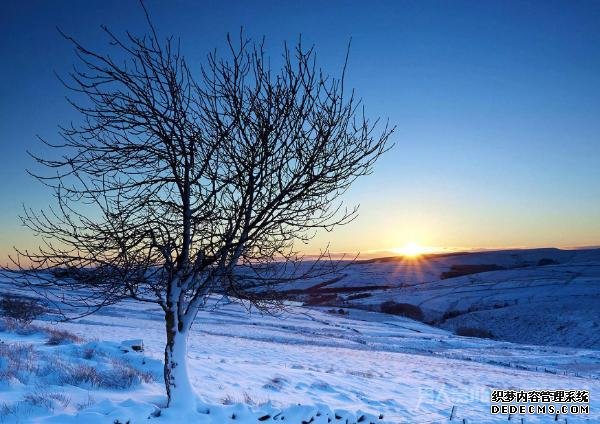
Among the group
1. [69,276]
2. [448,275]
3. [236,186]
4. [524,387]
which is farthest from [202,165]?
[448,275]

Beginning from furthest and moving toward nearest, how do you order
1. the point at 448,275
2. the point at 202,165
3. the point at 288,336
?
the point at 448,275 → the point at 288,336 → the point at 202,165

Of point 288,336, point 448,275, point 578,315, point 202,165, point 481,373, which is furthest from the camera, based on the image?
point 448,275

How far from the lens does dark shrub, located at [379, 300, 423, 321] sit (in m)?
67.0

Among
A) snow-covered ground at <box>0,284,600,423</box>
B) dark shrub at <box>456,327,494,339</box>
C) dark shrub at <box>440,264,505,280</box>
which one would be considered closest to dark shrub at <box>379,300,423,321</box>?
dark shrub at <box>456,327,494,339</box>

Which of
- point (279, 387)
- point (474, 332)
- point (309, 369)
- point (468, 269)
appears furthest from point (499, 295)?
point (279, 387)

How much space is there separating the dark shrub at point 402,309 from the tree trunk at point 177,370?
202ft

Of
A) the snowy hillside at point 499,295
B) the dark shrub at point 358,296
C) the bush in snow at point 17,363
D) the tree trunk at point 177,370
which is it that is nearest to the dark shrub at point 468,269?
the snowy hillside at point 499,295

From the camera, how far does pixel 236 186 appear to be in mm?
7789

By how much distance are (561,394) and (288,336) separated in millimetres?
22164

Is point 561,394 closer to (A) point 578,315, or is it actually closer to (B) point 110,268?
(B) point 110,268

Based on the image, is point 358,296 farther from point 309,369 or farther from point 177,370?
point 177,370

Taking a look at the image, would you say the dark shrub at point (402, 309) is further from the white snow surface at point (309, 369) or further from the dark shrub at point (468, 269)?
the dark shrub at point (468, 269)

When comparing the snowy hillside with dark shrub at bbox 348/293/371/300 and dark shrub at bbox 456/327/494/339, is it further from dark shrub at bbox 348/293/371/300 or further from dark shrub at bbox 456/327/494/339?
dark shrub at bbox 456/327/494/339

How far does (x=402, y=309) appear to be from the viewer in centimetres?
6956
